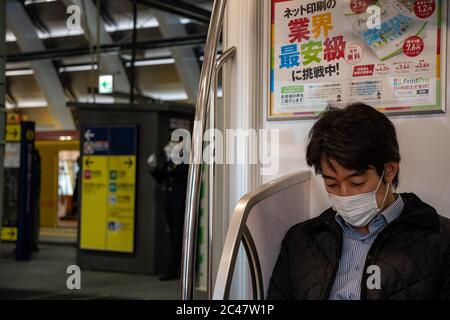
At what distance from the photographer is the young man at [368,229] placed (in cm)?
181

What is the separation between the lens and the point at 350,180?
188 centimetres

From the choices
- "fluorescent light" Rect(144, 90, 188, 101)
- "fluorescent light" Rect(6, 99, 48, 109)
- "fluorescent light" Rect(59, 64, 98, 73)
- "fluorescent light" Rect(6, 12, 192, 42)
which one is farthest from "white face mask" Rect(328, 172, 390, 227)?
"fluorescent light" Rect(6, 99, 48, 109)

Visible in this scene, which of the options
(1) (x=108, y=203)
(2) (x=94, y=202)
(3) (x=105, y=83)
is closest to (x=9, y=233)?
(2) (x=94, y=202)

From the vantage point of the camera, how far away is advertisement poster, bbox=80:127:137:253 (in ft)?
23.9

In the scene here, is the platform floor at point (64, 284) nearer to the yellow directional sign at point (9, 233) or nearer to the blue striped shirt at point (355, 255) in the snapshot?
the yellow directional sign at point (9, 233)

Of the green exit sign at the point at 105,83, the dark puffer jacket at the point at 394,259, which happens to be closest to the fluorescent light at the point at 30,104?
the green exit sign at the point at 105,83

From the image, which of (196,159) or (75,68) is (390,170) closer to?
(196,159)

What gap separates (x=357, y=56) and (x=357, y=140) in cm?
62

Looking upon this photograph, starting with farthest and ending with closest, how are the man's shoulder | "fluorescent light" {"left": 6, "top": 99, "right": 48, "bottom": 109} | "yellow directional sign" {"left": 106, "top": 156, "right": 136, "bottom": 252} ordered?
"fluorescent light" {"left": 6, "top": 99, "right": 48, "bottom": 109}
"yellow directional sign" {"left": 106, "top": 156, "right": 136, "bottom": 252}
the man's shoulder

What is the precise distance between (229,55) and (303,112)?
391mm

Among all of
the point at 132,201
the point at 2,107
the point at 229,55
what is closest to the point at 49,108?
the point at 132,201

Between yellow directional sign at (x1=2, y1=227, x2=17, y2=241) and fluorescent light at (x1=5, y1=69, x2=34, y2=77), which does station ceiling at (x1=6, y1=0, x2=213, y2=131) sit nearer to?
fluorescent light at (x1=5, y1=69, x2=34, y2=77)

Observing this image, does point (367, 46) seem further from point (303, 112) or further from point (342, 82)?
point (303, 112)

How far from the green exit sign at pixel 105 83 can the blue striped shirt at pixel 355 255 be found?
777cm
